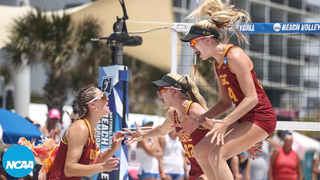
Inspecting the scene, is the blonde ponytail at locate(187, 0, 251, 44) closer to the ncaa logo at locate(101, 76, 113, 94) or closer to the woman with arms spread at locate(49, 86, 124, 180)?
the woman with arms spread at locate(49, 86, 124, 180)

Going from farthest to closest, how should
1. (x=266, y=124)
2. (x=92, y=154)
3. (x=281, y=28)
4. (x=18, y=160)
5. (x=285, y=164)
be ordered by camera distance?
(x=285, y=164)
(x=281, y=28)
(x=18, y=160)
(x=92, y=154)
(x=266, y=124)

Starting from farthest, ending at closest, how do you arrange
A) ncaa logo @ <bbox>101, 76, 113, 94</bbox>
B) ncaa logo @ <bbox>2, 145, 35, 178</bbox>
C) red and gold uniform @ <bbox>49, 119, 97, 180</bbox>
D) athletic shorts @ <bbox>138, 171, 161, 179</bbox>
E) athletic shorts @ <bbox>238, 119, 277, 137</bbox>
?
athletic shorts @ <bbox>138, 171, 161, 179</bbox>
ncaa logo @ <bbox>101, 76, 113, 94</bbox>
ncaa logo @ <bbox>2, 145, 35, 178</bbox>
red and gold uniform @ <bbox>49, 119, 97, 180</bbox>
athletic shorts @ <bbox>238, 119, 277, 137</bbox>

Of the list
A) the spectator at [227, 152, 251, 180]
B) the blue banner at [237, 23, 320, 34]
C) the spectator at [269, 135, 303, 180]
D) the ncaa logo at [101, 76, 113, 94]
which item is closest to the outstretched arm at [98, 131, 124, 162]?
the ncaa logo at [101, 76, 113, 94]

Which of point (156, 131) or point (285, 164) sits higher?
point (156, 131)

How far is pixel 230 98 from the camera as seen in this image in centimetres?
414

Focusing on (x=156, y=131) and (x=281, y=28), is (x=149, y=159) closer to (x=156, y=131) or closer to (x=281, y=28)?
(x=281, y=28)

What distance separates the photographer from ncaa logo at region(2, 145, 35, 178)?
18.2 feet

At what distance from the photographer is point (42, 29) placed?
14.0m

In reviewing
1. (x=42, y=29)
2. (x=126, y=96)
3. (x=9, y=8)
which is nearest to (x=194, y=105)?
(x=126, y=96)

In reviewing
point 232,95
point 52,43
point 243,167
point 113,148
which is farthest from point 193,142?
point 52,43

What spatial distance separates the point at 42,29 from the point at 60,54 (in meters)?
0.95

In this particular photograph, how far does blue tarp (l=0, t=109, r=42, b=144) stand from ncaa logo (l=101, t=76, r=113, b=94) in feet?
4.78

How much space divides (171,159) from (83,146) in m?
4.67

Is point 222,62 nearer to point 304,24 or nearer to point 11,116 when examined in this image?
point 304,24
